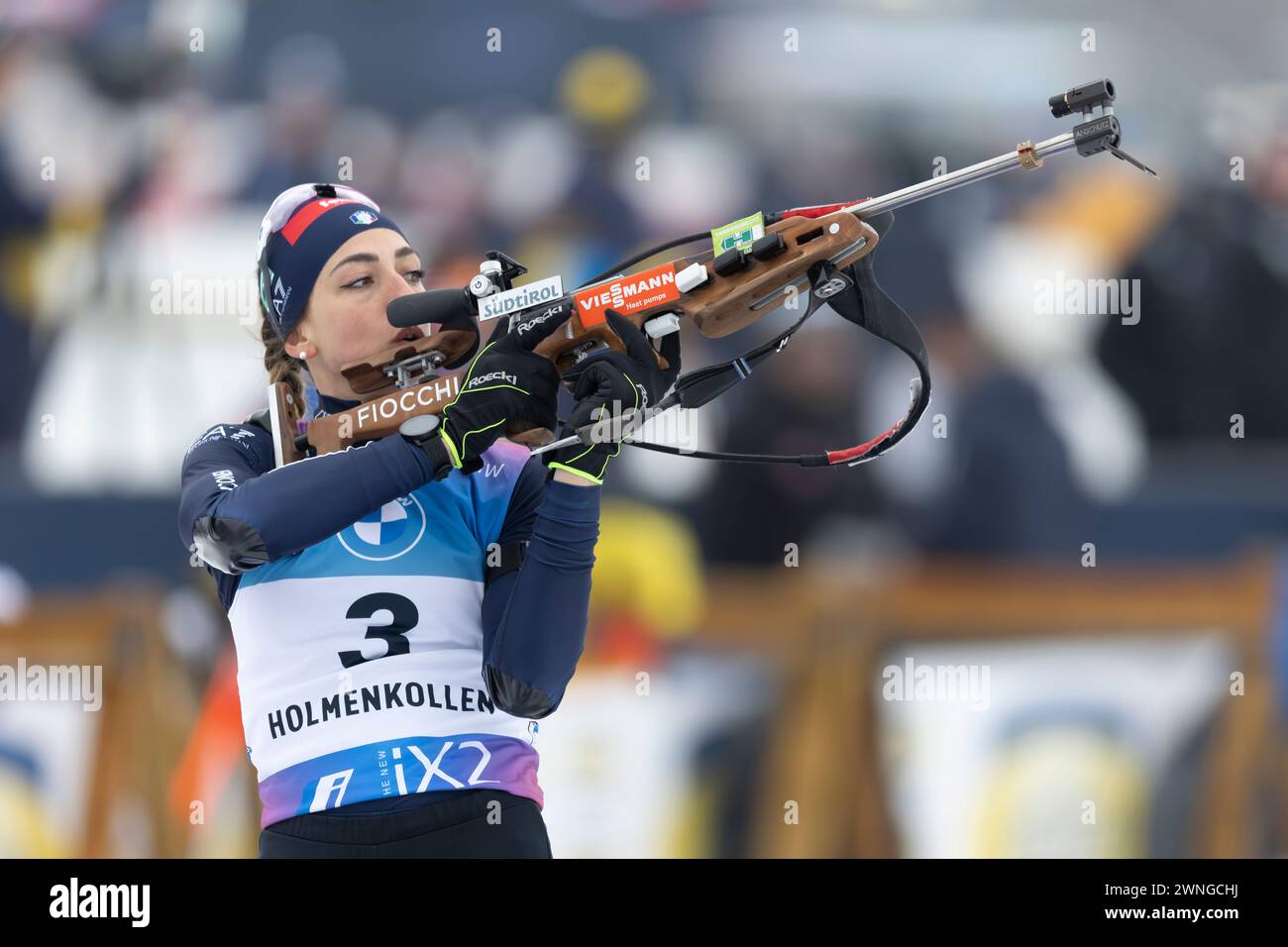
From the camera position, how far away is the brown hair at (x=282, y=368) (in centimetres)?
266

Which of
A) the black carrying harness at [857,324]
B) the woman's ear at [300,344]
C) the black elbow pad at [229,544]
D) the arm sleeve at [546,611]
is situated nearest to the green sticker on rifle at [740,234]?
the black carrying harness at [857,324]

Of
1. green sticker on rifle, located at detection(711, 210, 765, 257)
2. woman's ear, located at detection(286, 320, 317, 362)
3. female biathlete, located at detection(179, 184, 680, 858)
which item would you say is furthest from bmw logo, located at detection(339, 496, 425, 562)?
green sticker on rifle, located at detection(711, 210, 765, 257)

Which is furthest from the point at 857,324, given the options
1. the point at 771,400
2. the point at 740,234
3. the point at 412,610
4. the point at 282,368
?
the point at 771,400

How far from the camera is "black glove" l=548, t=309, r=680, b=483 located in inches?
91.4

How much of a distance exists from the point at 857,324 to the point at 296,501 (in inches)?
37.2

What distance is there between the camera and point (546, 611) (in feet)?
7.76

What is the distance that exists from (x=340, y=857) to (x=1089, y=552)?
422cm

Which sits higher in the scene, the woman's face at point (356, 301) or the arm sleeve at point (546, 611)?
the woman's face at point (356, 301)

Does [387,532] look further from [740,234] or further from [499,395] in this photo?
[740,234]

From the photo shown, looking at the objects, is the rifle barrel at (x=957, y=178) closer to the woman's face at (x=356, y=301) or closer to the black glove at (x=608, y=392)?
the black glove at (x=608, y=392)

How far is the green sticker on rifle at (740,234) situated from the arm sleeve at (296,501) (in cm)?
57

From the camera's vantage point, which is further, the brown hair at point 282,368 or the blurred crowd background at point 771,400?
the blurred crowd background at point 771,400
